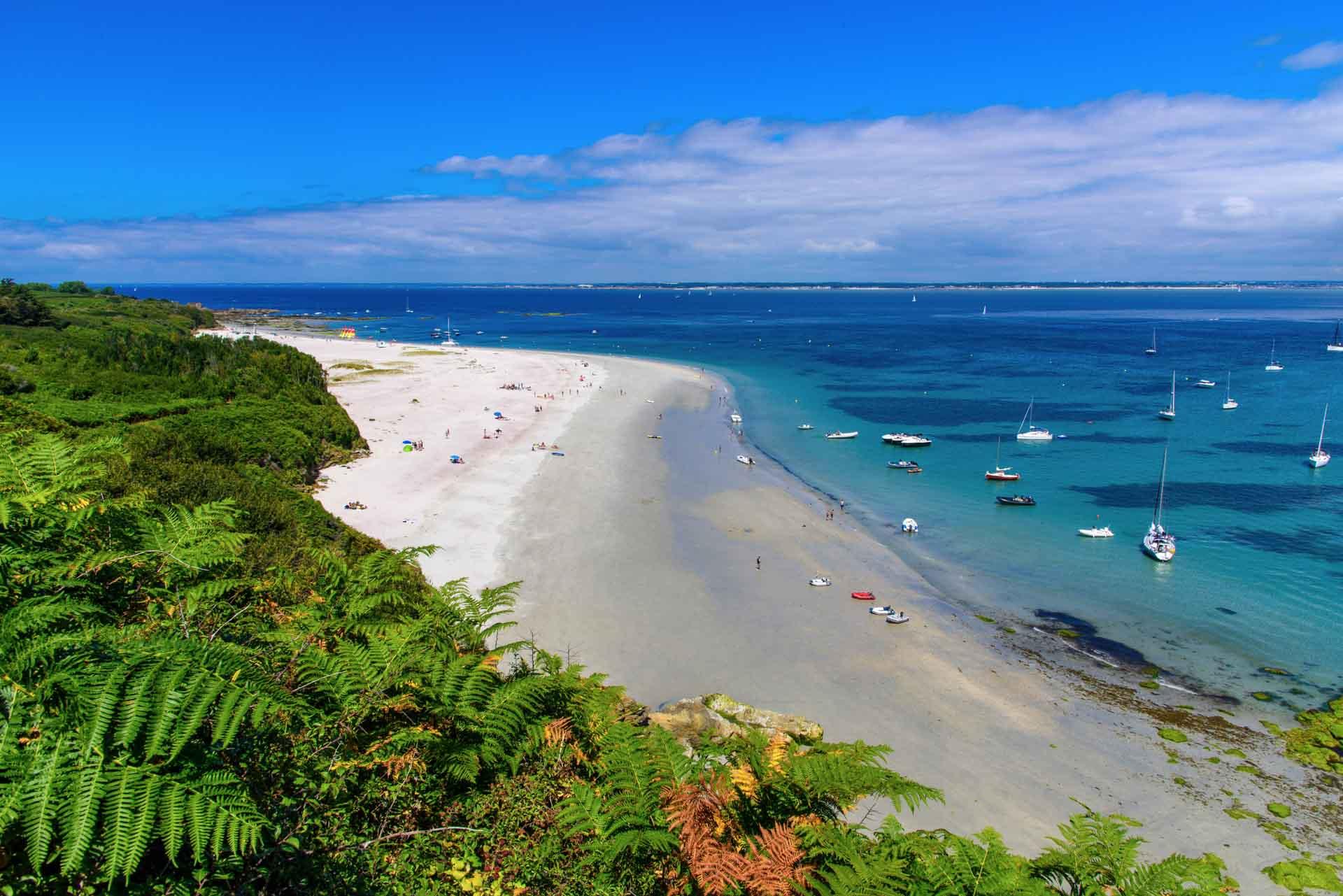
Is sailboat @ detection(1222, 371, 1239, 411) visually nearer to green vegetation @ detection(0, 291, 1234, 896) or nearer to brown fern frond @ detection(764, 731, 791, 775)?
green vegetation @ detection(0, 291, 1234, 896)

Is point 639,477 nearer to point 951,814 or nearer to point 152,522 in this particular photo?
point 951,814

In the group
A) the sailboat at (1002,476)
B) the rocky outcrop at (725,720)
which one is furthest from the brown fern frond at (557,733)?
the sailboat at (1002,476)

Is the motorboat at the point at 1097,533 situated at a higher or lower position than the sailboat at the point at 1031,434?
lower

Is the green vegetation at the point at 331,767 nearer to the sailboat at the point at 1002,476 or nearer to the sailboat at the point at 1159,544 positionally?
the sailboat at the point at 1159,544

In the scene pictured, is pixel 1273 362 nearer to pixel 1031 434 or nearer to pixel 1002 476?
pixel 1031 434

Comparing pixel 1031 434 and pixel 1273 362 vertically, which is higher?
pixel 1273 362

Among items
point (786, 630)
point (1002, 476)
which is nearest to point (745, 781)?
point (786, 630)

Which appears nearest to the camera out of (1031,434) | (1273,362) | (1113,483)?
(1113,483)
